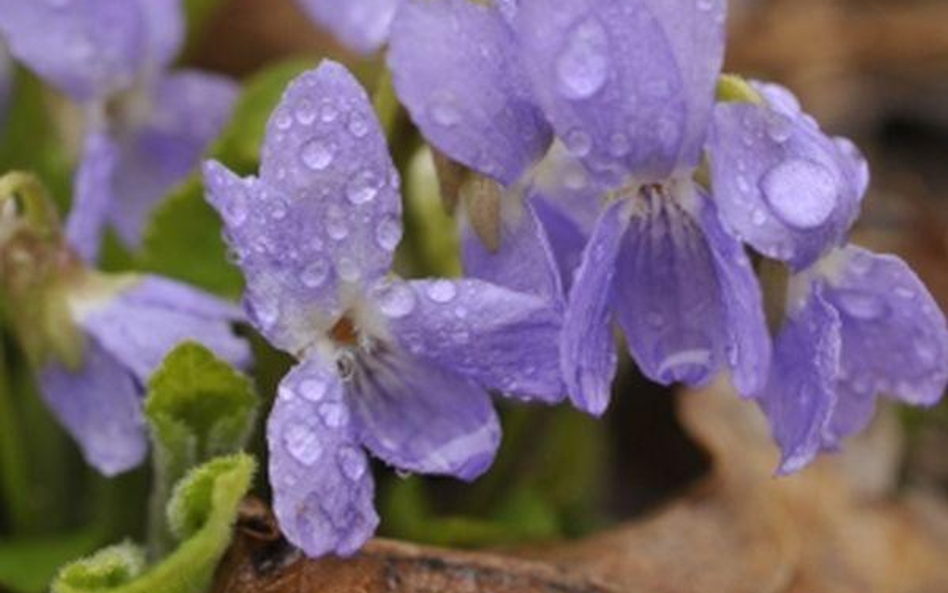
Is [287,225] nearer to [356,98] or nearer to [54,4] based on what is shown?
[356,98]

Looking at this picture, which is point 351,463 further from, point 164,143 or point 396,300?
point 164,143

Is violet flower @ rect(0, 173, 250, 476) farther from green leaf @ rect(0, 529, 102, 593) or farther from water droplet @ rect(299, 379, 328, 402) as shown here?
water droplet @ rect(299, 379, 328, 402)

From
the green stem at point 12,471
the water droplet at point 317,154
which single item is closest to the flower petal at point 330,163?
the water droplet at point 317,154

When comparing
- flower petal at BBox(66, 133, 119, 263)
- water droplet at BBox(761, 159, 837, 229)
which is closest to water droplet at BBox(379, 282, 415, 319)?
water droplet at BBox(761, 159, 837, 229)

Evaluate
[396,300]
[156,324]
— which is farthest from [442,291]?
[156,324]

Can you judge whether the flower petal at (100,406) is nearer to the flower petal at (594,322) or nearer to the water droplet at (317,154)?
the water droplet at (317,154)

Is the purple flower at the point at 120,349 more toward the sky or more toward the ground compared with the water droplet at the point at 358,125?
more toward the ground
